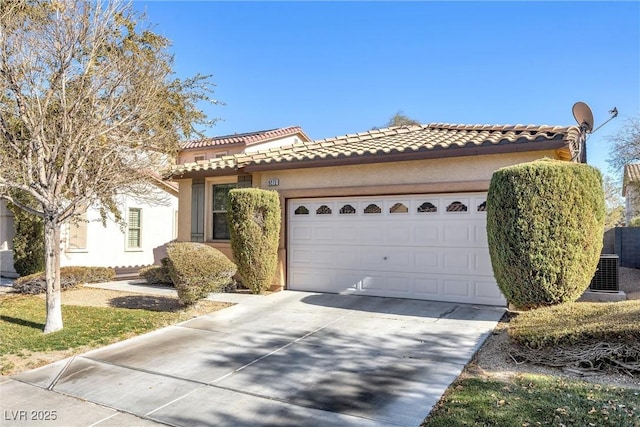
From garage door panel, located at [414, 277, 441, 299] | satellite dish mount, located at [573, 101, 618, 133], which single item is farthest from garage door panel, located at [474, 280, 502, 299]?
satellite dish mount, located at [573, 101, 618, 133]

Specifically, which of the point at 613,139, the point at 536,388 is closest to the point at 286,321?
the point at 536,388

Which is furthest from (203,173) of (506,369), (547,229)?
(506,369)

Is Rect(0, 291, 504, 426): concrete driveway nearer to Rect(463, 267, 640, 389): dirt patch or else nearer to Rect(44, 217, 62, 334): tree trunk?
Rect(463, 267, 640, 389): dirt patch

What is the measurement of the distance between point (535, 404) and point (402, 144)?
270 inches

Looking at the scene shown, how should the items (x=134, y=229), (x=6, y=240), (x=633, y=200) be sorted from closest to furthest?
(x=6, y=240) → (x=134, y=229) → (x=633, y=200)

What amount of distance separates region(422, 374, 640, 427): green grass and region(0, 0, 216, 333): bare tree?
6863 millimetres

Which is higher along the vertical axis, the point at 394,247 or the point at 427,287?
the point at 394,247

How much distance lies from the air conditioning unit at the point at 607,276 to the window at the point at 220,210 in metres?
9.19

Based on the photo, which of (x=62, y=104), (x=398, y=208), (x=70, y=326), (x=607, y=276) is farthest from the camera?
→ (x=398, y=208)

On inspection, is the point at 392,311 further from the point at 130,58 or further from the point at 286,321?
the point at 130,58

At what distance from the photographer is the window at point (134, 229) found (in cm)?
1744

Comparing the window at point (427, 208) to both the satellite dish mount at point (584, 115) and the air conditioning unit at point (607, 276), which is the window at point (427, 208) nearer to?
the air conditioning unit at point (607, 276)

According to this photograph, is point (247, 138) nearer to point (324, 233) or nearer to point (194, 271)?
point (324, 233)

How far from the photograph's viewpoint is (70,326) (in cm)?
760
